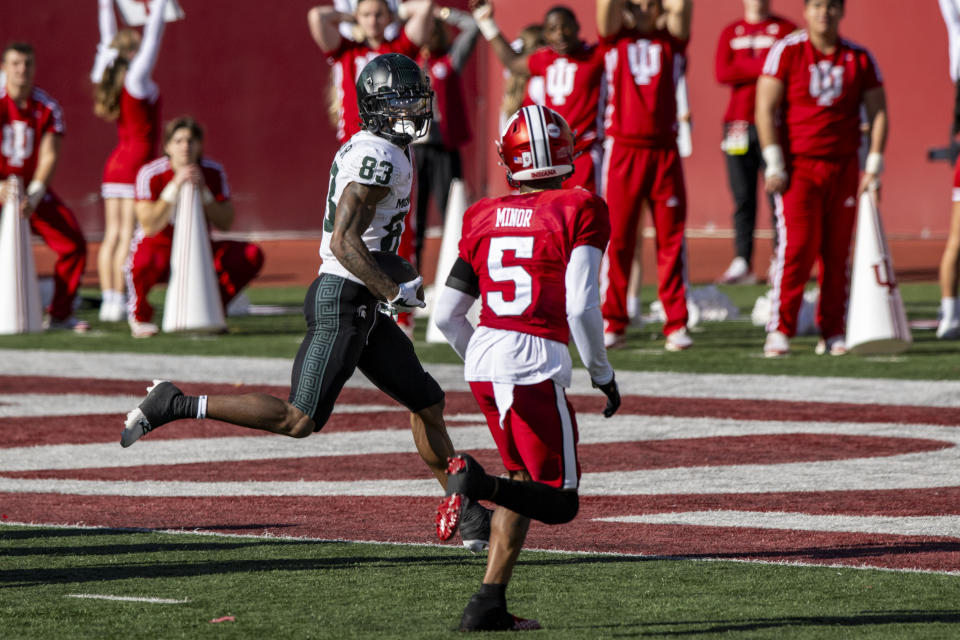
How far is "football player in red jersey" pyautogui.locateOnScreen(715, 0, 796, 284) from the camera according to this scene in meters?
15.5

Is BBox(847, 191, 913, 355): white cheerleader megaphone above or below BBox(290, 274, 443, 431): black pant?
below

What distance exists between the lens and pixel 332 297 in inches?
229

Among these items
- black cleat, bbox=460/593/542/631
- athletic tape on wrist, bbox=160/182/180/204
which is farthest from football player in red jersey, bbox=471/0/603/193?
black cleat, bbox=460/593/542/631

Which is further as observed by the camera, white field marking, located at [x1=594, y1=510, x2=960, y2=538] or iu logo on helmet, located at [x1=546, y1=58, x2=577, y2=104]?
iu logo on helmet, located at [x1=546, y1=58, x2=577, y2=104]

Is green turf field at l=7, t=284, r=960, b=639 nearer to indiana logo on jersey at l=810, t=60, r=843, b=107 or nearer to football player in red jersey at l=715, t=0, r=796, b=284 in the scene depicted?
indiana logo on jersey at l=810, t=60, r=843, b=107

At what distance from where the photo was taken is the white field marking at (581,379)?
9.30m

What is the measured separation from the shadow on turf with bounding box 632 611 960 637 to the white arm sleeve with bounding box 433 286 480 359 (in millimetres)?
987

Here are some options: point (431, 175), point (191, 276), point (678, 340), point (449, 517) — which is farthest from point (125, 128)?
point (449, 517)

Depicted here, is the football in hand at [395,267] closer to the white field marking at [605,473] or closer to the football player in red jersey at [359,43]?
the white field marking at [605,473]

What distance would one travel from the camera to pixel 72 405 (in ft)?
30.3

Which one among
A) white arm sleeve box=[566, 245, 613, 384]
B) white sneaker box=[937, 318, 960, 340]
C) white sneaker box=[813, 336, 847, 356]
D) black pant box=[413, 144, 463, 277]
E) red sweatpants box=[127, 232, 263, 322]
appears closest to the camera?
white arm sleeve box=[566, 245, 613, 384]

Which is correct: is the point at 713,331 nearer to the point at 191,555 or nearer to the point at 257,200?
the point at 191,555

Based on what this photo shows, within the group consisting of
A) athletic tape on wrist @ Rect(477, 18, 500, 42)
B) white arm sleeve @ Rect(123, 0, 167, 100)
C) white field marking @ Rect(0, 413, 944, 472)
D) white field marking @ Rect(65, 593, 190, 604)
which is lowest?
white field marking @ Rect(0, 413, 944, 472)

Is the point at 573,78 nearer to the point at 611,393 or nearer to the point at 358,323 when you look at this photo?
the point at 358,323
